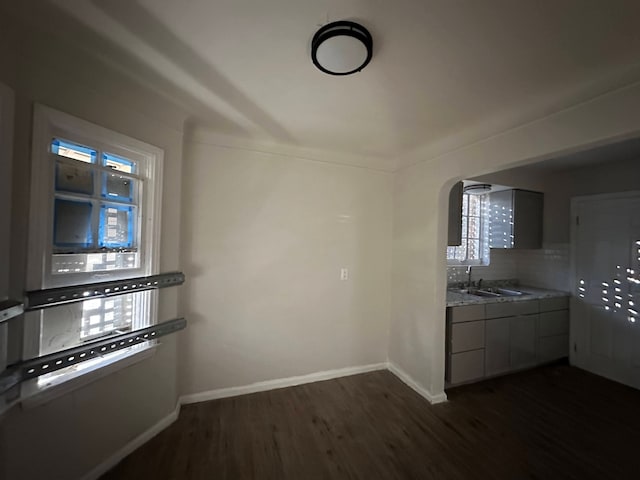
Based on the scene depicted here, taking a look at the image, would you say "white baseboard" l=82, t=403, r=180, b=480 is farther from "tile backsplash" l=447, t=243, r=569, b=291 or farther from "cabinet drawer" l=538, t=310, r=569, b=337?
"cabinet drawer" l=538, t=310, r=569, b=337

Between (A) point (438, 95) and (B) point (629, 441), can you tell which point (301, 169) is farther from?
(B) point (629, 441)

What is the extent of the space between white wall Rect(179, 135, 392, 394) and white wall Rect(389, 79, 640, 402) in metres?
0.23

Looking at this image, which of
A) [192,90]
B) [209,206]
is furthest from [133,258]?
[192,90]

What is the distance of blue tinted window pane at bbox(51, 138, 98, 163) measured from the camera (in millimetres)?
1381

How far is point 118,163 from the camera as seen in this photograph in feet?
5.53

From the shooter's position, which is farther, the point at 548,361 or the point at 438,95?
the point at 548,361

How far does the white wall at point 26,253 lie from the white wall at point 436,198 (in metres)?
2.27

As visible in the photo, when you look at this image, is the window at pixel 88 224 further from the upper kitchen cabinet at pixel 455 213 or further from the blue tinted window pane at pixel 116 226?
the upper kitchen cabinet at pixel 455 213

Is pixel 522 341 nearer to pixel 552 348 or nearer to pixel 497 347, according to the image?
pixel 497 347

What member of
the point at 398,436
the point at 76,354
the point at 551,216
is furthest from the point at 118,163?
the point at 551,216

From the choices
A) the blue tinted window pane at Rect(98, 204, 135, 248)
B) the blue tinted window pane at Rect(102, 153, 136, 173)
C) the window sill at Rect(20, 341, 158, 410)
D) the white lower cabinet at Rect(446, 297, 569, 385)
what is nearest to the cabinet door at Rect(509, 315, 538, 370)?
the white lower cabinet at Rect(446, 297, 569, 385)

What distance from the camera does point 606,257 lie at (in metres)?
2.92

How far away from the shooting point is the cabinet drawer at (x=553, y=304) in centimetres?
304

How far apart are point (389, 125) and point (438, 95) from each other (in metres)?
0.49
